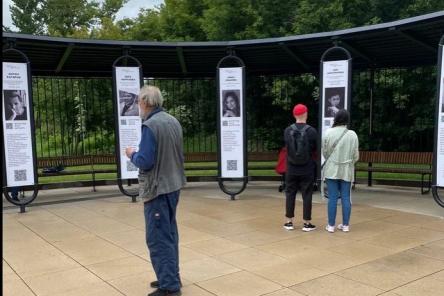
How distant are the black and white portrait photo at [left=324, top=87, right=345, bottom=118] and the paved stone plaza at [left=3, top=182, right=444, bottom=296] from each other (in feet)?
5.55

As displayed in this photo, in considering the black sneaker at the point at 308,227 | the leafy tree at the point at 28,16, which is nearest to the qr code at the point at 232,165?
the black sneaker at the point at 308,227

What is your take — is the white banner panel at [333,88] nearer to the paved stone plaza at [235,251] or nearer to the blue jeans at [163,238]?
the paved stone plaza at [235,251]

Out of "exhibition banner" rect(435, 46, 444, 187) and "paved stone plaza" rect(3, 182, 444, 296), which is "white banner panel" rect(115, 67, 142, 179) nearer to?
"paved stone plaza" rect(3, 182, 444, 296)

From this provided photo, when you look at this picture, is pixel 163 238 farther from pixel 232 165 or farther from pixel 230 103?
pixel 230 103

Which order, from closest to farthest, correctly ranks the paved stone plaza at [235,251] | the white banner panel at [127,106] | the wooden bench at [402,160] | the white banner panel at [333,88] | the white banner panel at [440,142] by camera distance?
the paved stone plaza at [235,251] < the white banner panel at [440,142] < the white banner panel at [333,88] < the white banner panel at [127,106] < the wooden bench at [402,160]

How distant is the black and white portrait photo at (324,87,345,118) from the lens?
831 centimetres

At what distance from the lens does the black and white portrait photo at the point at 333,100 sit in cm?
831

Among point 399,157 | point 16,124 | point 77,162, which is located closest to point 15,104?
point 16,124

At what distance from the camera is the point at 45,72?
1027cm

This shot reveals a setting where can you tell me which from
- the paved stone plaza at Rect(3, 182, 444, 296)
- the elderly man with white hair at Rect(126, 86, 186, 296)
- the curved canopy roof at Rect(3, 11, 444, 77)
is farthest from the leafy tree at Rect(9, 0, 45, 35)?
the elderly man with white hair at Rect(126, 86, 186, 296)

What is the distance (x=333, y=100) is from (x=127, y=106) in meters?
3.82

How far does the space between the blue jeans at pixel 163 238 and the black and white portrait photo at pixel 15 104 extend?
4.91 metres

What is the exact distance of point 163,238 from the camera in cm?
400

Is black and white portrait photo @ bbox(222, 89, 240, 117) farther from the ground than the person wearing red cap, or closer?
farther from the ground
